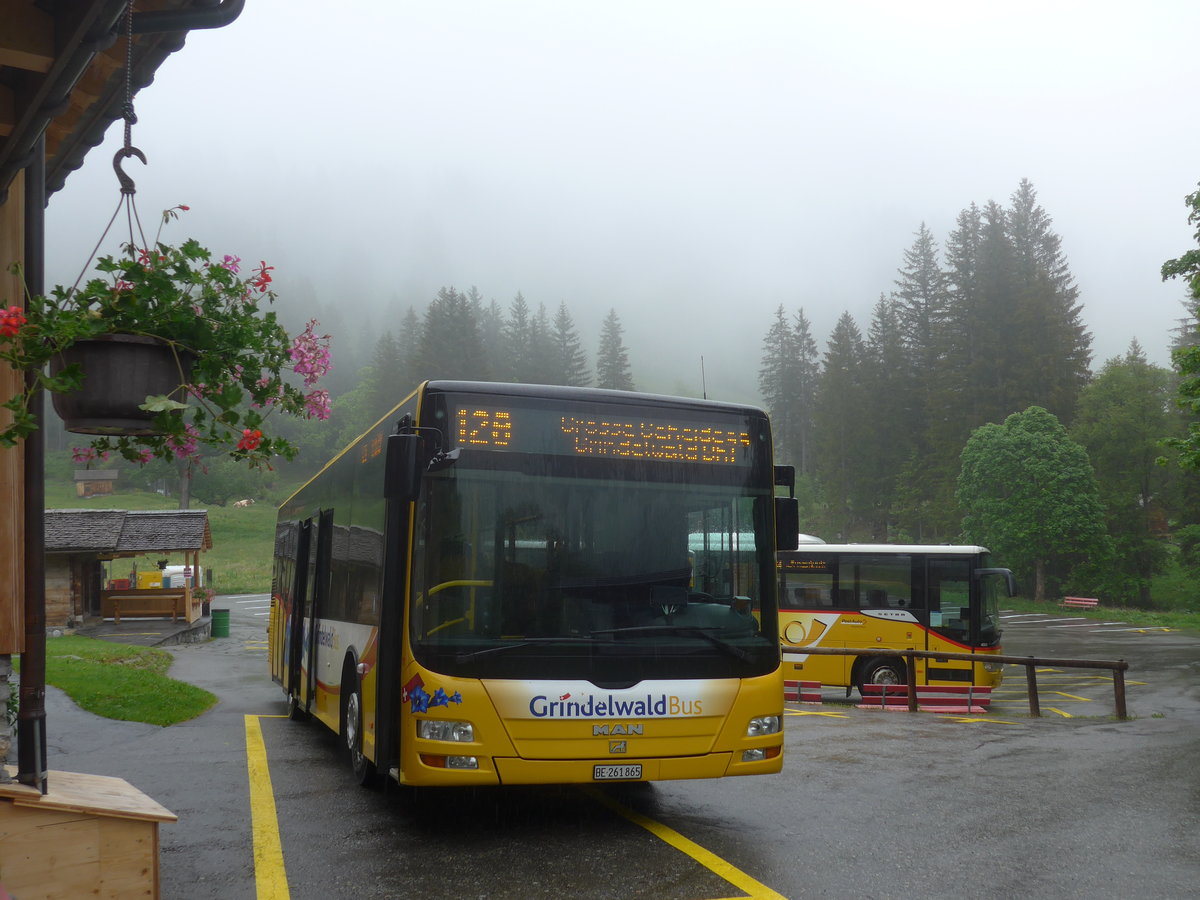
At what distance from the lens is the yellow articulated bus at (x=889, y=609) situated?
62.7 ft

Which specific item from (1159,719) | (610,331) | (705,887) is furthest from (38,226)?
(610,331)

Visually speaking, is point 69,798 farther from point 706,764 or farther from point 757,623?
point 757,623

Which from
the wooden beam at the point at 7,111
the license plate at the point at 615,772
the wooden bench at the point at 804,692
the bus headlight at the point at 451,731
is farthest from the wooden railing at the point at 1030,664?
the wooden beam at the point at 7,111

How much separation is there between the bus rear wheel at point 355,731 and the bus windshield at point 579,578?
71.5 inches

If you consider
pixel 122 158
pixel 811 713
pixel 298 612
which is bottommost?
pixel 811 713

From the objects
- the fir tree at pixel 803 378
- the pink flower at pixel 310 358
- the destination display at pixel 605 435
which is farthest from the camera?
the fir tree at pixel 803 378

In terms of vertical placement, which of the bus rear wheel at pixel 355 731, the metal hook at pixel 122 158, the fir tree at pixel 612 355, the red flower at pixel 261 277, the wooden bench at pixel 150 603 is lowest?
the wooden bench at pixel 150 603

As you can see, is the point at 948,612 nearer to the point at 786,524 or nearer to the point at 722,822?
the point at 786,524

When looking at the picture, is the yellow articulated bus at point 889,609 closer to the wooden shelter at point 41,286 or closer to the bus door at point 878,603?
the bus door at point 878,603

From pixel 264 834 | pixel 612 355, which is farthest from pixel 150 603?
pixel 612 355

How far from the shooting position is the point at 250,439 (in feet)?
15.2

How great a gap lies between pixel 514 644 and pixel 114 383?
307 centimetres

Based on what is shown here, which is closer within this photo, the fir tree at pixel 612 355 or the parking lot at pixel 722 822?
the parking lot at pixel 722 822

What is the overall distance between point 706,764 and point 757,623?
100cm
